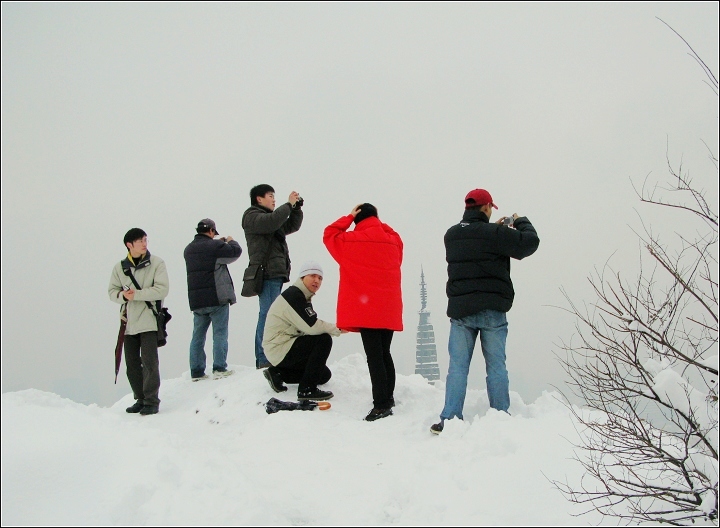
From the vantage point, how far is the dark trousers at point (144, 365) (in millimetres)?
6992

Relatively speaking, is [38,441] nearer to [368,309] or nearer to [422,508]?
[422,508]

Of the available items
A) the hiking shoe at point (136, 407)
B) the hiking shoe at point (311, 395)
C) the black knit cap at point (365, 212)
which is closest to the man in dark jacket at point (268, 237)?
the hiking shoe at point (311, 395)

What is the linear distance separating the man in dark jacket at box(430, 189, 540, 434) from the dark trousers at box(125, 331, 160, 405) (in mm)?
3700

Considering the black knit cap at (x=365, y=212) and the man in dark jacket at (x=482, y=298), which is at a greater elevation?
the black knit cap at (x=365, y=212)

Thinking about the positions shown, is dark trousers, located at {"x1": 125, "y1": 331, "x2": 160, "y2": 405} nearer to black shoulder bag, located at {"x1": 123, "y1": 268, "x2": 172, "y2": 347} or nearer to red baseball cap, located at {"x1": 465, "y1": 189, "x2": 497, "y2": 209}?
black shoulder bag, located at {"x1": 123, "y1": 268, "x2": 172, "y2": 347}

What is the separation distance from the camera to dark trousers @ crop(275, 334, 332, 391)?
22.3ft

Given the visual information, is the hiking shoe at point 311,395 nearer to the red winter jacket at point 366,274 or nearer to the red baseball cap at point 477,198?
the red winter jacket at point 366,274

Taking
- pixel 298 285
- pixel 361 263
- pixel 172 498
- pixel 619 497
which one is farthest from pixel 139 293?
pixel 619 497

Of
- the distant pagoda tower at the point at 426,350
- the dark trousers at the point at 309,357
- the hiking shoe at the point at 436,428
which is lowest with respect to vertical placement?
the distant pagoda tower at the point at 426,350

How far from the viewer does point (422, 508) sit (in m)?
3.89

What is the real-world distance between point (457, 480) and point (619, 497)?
1158mm

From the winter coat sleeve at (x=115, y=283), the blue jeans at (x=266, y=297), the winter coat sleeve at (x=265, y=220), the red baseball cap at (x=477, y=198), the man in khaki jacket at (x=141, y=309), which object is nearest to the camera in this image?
the red baseball cap at (x=477, y=198)

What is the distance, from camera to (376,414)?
20.8 feet

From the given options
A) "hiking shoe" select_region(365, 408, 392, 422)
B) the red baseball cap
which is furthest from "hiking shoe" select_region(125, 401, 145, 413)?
the red baseball cap
